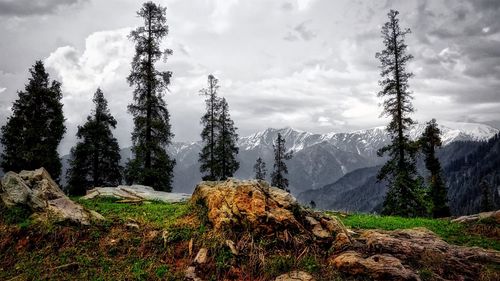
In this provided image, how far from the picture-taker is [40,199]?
443 inches

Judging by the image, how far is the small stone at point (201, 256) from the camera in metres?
8.58

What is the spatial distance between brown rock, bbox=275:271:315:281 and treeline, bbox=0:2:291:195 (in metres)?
24.3

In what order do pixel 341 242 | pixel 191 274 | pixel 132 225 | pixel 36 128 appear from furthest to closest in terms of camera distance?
pixel 36 128 → pixel 132 225 → pixel 341 242 → pixel 191 274

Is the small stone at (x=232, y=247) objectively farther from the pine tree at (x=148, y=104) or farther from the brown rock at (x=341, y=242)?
the pine tree at (x=148, y=104)

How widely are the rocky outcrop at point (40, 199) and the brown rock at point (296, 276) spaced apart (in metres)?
6.36

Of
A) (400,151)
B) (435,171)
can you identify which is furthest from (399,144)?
(435,171)

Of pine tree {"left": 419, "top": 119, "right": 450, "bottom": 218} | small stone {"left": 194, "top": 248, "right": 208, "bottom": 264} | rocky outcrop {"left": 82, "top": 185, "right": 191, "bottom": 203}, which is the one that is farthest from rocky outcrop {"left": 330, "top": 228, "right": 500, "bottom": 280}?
pine tree {"left": 419, "top": 119, "right": 450, "bottom": 218}

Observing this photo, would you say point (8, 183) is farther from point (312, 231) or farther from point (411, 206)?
point (411, 206)

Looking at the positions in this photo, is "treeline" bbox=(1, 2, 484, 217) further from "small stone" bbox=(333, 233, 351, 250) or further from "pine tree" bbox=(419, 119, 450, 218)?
"small stone" bbox=(333, 233, 351, 250)

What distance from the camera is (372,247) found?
920 centimetres

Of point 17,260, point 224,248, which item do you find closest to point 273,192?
point 224,248

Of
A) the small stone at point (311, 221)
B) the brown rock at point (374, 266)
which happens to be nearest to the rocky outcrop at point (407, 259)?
the brown rock at point (374, 266)

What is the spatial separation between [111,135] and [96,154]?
3231 millimetres

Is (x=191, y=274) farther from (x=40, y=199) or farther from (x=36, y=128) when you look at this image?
(x=36, y=128)
